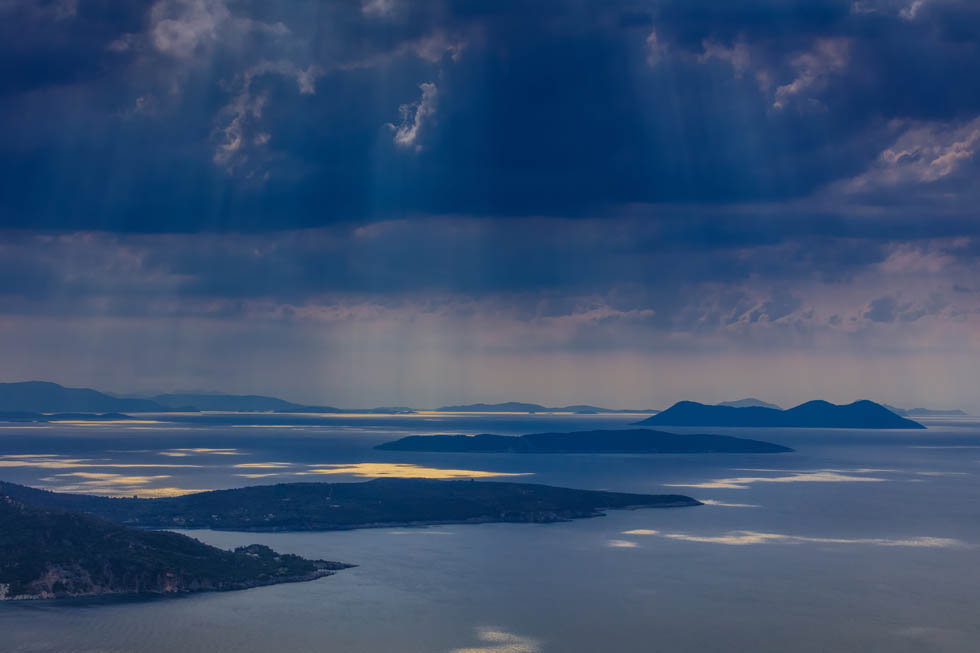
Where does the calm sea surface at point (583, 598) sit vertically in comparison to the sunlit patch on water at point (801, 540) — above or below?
below

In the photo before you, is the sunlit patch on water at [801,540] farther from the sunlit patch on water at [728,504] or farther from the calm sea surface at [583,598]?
the sunlit patch on water at [728,504]

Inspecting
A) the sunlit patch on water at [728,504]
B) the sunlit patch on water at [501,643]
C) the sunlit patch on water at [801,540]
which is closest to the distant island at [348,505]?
the sunlit patch on water at [728,504]

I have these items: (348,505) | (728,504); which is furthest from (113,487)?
(728,504)

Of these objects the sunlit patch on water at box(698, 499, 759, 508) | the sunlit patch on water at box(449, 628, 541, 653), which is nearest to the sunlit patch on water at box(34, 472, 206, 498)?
the sunlit patch on water at box(698, 499, 759, 508)

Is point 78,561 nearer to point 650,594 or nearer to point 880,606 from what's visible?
point 650,594

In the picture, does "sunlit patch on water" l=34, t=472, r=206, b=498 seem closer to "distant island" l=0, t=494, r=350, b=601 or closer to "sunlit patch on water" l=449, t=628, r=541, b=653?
"distant island" l=0, t=494, r=350, b=601

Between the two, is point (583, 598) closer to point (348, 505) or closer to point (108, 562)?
point (108, 562)

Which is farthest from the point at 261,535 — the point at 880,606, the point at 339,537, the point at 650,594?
the point at 880,606
